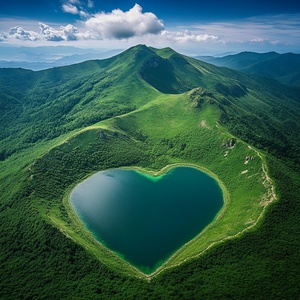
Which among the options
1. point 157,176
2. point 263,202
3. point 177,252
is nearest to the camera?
point 177,252

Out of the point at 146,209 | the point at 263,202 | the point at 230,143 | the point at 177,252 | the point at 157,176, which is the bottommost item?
the point at 157,176

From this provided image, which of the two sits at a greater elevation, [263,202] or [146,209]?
[263,202]

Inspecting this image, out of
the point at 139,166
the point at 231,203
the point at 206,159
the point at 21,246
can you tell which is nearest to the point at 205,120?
the point at 206,159

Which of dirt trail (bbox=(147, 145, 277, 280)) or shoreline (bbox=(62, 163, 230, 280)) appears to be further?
shoreline (bbox=(62, 163, 230, 280))

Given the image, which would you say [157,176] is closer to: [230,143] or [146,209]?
[146,209]

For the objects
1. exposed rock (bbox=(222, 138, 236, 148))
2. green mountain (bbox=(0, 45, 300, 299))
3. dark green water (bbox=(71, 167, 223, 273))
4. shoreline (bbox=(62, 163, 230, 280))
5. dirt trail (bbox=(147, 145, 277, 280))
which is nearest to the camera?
green mountain (bbox=(0, 45, 300, 299))

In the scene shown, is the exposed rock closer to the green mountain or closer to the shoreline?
the green mountain

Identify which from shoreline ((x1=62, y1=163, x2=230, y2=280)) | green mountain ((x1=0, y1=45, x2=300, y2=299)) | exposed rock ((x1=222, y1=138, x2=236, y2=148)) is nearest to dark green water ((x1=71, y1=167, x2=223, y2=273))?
shoreline ((x1=62, y1=163, x2=230, y2=280))

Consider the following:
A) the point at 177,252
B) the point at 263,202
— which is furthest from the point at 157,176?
the point at 177,252

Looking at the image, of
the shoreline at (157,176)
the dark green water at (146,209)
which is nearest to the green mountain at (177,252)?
the shoreline at (157,176)
